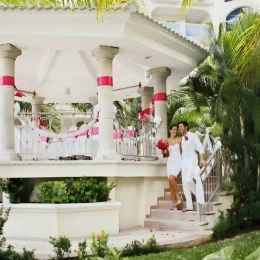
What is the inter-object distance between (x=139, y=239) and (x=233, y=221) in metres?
2.27

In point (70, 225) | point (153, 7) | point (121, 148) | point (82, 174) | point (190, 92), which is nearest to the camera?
point (70, 225)

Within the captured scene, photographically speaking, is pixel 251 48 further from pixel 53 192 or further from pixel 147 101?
pixel 147 101

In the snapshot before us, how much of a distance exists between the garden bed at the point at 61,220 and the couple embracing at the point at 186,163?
146 cm

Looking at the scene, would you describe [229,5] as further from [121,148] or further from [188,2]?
[188,2]

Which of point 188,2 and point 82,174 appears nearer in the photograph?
point 188,2

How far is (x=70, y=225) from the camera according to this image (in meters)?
8.98

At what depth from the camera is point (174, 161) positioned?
411 inches

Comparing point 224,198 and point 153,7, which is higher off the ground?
point 153,7

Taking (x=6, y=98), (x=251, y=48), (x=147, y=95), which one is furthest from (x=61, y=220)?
(x=147, y=95)

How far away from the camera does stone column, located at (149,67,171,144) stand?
40.3 feet

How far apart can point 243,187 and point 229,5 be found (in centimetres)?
2632

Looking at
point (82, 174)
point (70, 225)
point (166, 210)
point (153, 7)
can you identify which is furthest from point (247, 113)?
point (153, 7)

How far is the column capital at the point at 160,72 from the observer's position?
40.0ft

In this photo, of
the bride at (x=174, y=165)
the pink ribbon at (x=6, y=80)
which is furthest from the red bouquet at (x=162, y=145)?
the pink ribbon at (x=6, y=80)
